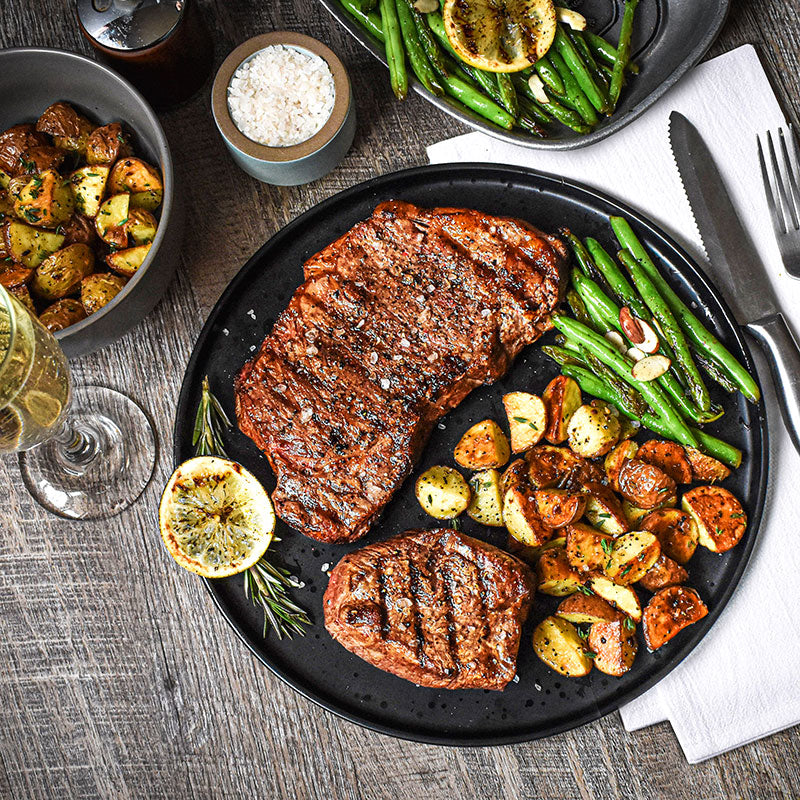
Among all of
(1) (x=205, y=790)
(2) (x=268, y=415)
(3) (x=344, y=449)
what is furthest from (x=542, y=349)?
(1) (x=205, y=790)

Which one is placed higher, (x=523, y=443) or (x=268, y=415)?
(x=523, y=443)

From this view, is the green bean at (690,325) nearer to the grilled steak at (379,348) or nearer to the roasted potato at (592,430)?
the grilled steak at (379,348)

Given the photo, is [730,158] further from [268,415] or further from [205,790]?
[205,790]

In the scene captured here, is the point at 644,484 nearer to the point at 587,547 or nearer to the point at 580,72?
the point at 587,547

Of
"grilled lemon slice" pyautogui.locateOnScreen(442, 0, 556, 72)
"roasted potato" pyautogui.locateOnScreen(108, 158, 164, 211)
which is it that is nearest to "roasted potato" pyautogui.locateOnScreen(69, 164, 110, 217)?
"roasted potato" pyautogui.locateOnScreen(108, 158, 164, 211)

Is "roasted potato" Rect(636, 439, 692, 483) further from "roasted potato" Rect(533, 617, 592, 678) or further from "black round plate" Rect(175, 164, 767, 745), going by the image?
"roasted potato" Rect(533, 617, 592, 678)

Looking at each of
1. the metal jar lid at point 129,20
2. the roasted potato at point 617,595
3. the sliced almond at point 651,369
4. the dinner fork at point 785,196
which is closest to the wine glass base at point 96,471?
the metal jar lid at point 129,20
